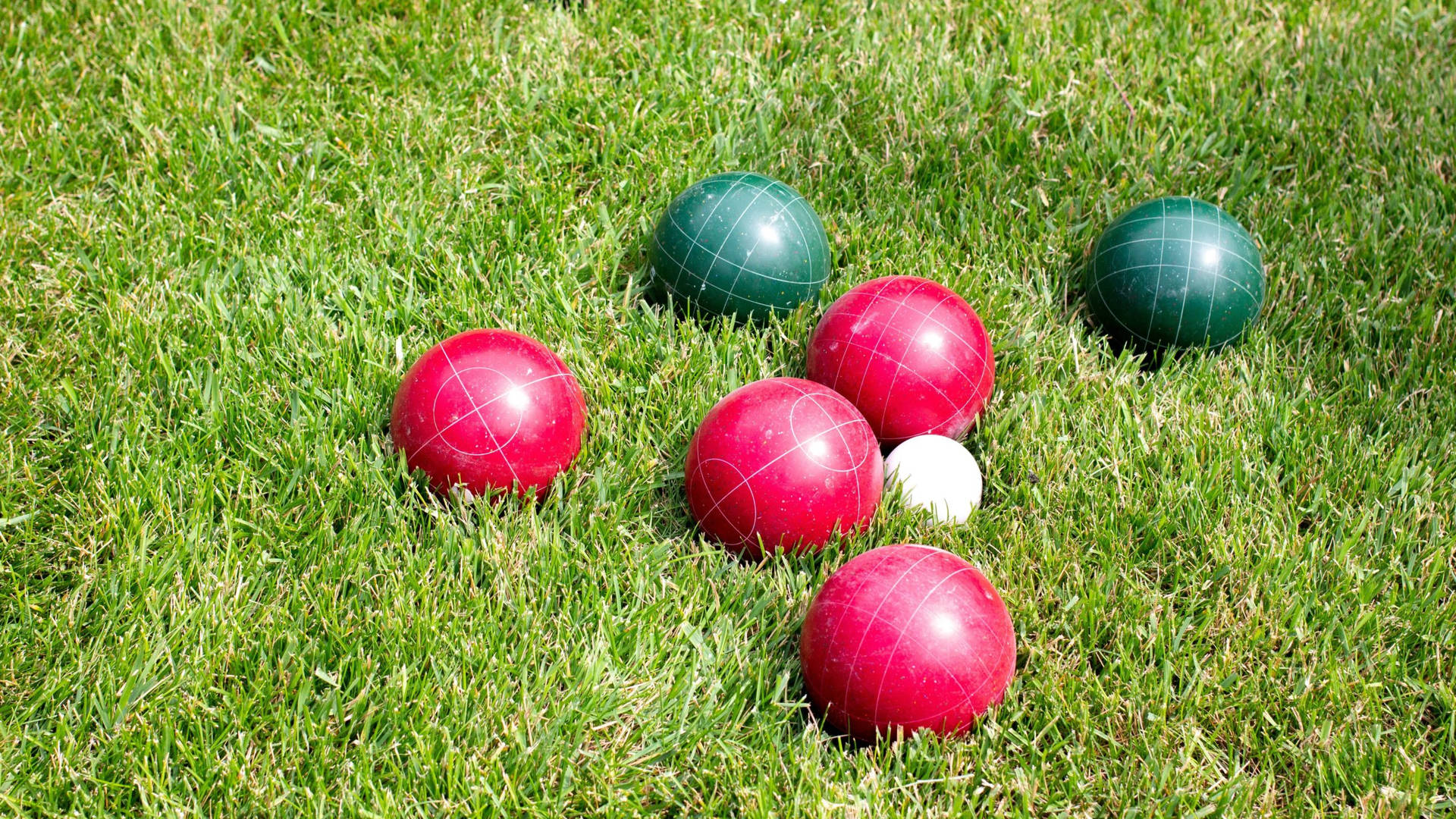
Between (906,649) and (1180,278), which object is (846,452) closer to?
(906,649)

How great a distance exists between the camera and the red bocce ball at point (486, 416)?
3.25 m

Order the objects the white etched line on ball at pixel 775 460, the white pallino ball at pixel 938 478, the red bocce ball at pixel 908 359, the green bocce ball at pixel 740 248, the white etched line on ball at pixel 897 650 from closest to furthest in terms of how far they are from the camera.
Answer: the white etched line on ball at pixel 897 650 → the white etched line on ball at pixel 775 460 → the white pallino ball at pixel 938 478 → the red bocce ball at pixel 908 359 → the green bocce ball at pixel 740 248

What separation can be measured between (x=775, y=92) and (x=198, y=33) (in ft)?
8.26

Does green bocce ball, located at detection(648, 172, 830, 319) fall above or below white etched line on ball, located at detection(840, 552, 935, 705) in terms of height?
above

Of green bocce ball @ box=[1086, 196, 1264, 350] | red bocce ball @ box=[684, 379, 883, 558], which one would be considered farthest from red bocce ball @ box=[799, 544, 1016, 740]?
green bocce ball @ box=[1086, 196, 1264, 350]

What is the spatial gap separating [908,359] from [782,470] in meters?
0.63

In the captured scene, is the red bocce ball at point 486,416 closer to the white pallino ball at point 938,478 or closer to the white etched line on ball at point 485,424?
the white etched line on ball at point 485,424

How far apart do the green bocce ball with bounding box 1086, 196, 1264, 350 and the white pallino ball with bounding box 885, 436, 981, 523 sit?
0.98 metres

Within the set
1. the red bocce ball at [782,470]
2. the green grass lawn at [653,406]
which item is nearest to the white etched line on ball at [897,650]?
the green grass lawn at [653,406]

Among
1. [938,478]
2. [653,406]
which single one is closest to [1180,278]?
[938,478]

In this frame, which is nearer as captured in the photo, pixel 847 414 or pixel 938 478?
pixel 847 414

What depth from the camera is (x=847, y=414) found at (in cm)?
332

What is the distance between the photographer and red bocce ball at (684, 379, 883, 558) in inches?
125

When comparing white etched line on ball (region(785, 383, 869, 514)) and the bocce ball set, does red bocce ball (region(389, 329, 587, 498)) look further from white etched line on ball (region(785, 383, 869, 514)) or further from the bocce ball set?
white etched line on ball (region(785, 383, 869, 514))
